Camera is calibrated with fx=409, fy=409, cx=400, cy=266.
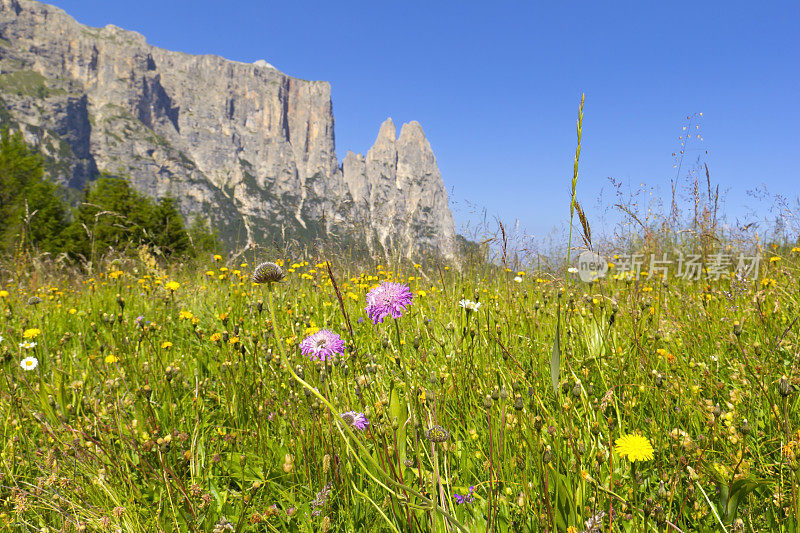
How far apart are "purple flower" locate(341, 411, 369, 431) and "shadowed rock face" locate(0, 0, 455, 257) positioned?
106 meters

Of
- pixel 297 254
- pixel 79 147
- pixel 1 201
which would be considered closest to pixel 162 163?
pixel 79 147

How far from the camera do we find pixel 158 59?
160 meters

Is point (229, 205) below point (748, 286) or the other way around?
the other way around

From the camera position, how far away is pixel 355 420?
4.17ft

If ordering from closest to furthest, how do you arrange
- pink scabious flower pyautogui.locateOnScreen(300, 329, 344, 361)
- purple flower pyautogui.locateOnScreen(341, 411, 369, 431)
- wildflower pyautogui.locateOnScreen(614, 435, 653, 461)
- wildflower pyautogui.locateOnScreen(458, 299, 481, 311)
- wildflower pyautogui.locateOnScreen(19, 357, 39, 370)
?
wildflower pyautogui.locateOnScreen(614, 435, 653, 461) < purple flower pyautogui.locateOnScreen(341, 411, 369, 431) < pink scabious flower pyautogui.locateOnScreen(300, 329, 344, 361) < wildflower pyautogui.locateOnScreen(458, 299, 481, 311) < wildflower pyautogui.locateOnScreen(19, 357, 39, 370)

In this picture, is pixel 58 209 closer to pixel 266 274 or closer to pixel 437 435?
pixel 266 274

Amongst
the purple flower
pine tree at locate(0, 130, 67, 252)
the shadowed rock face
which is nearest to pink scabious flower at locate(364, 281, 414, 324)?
the purple flower

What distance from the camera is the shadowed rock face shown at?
123250mm

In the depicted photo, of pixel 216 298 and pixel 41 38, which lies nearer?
pixel 216 298

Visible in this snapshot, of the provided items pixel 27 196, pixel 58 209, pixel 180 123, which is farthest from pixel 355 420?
pixel 180 123

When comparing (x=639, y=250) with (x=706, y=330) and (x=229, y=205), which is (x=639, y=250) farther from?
(x=229, y=205)

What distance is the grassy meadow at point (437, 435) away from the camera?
1.07m

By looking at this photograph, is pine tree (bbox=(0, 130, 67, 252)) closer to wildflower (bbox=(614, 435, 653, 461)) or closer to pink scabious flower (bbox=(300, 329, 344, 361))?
pink scabious flower (bbox=(300, 329, 344, 361))

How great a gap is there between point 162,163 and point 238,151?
2804cm
